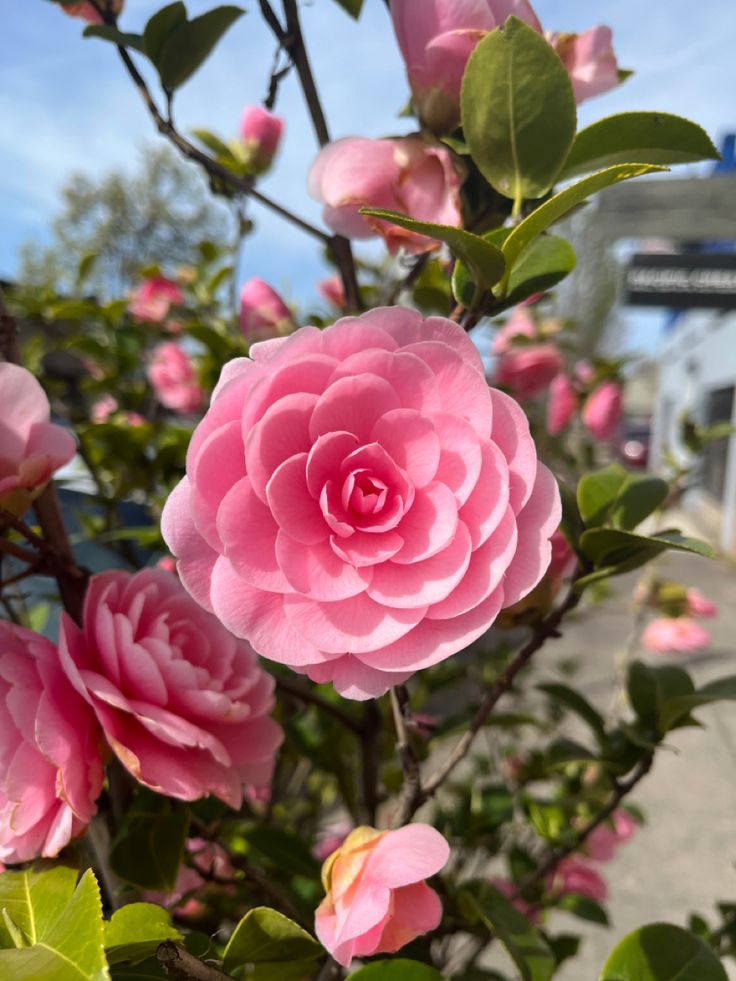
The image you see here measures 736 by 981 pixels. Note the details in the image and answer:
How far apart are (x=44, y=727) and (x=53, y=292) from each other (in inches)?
47.5

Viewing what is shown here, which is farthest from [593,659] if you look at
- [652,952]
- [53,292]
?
[652,952]

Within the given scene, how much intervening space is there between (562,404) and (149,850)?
132cm

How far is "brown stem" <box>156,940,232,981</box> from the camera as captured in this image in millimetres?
285

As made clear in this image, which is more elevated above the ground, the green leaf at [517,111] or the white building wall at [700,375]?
the green leaf at [517,111]

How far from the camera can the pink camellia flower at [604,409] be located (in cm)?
145

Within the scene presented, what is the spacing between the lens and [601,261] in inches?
503

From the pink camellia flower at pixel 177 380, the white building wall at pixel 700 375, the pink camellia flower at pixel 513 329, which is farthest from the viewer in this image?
the white building wall at pixel 700 375

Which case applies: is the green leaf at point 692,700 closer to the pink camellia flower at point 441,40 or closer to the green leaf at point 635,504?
the green leaf at point 635,504

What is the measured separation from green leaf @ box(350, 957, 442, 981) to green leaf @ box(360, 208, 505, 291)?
1.15ft

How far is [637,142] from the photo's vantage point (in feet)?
1.38

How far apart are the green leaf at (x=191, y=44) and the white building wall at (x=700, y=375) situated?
4540 mm

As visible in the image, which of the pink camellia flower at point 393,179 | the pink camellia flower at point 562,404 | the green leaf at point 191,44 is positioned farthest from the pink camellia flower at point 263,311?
the pink camellia flower at point 562,404

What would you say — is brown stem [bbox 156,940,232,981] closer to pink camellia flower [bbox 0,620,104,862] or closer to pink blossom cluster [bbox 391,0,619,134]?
pink camellia flower [bbox 0,620,104,862]

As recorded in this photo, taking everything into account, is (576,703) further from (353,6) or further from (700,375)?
(700,375)
